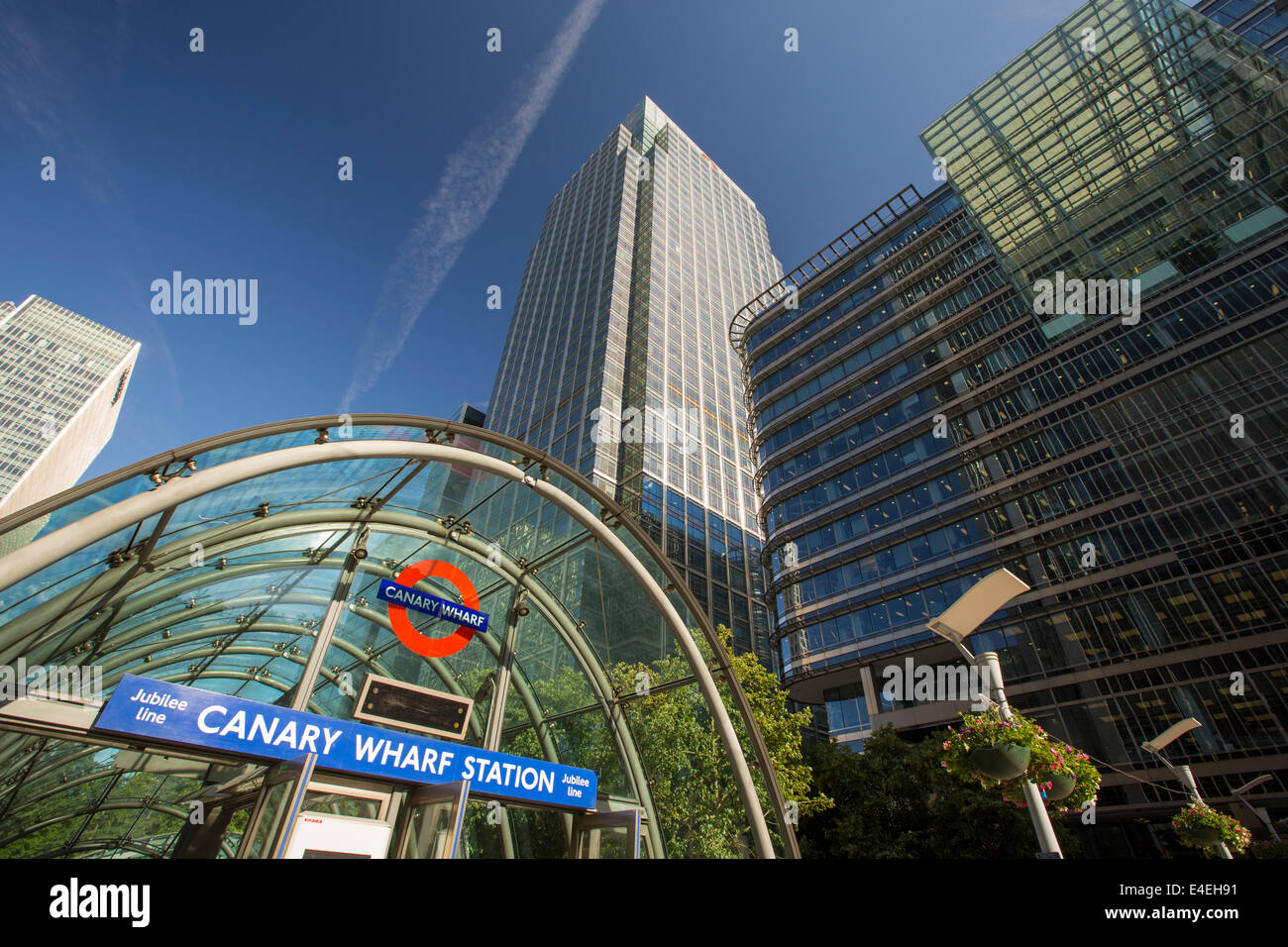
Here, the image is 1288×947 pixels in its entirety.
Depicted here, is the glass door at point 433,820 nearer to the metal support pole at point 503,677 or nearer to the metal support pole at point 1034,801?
the metal support pole at point 503,677

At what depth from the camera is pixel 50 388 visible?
145875 millimetres

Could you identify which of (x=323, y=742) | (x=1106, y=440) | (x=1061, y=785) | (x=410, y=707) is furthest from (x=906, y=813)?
(x=1106, y=440)

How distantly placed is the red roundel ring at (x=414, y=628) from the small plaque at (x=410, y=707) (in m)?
1.76

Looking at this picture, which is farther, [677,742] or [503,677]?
[677,742]

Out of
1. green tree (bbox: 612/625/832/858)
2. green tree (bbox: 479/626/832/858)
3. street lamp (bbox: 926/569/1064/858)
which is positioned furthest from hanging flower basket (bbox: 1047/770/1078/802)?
green tree (bbox: 612/625/832/858)

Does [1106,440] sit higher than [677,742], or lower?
higher

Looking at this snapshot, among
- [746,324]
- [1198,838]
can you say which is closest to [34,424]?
[746,324]

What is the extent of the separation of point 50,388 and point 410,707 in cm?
19791

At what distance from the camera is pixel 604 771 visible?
50.3 ft

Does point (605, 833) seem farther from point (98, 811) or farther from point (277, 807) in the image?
point (98, 811)

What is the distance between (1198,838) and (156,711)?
2269cm

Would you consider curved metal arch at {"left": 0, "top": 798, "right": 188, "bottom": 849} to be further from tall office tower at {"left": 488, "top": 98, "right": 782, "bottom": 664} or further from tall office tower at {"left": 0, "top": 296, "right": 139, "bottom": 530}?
tall office tower at {"left": 0, "top": 296, "right": 139, "bottom": 530}

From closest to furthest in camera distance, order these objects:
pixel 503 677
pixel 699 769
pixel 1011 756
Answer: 1. pixel 1011 756
2. pixel 503 677
3. pixel 699 769
